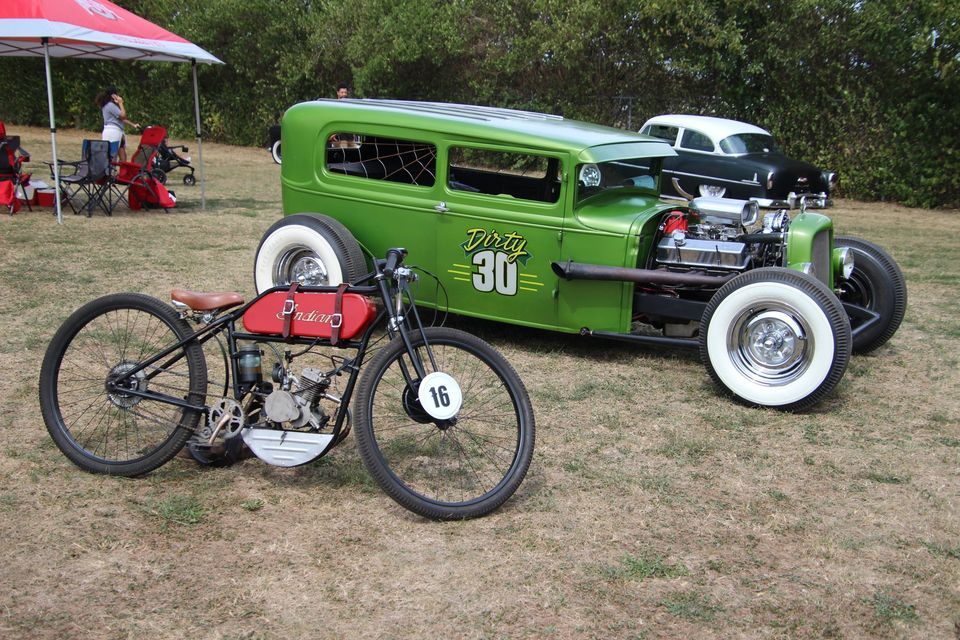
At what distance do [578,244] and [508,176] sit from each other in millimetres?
1261

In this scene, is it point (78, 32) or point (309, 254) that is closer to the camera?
point (309, 254)

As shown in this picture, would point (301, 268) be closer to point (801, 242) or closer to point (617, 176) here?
point (617, 176)

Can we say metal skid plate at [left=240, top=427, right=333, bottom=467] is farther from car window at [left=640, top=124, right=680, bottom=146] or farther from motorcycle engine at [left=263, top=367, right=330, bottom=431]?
car window at [left=640, top=124, right=680, bottom=146]

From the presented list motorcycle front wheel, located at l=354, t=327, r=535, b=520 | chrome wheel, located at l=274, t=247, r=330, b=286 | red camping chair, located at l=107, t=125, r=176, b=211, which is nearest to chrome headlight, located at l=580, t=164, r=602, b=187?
chrome wheel, located at l=274, t=247, r=330, b=286

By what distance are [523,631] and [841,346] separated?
9.25 ft

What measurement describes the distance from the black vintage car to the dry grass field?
8.56 metres

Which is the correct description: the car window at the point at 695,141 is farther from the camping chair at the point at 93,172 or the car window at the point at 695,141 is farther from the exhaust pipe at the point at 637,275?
the exhaust pipe at the point at 637,275

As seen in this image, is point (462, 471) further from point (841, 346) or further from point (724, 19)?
point (724, 19)

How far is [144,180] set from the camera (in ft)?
39.7

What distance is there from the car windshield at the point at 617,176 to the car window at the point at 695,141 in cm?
842

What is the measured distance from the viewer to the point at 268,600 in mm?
3168

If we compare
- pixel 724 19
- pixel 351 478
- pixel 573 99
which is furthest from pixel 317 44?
pixel 351 478

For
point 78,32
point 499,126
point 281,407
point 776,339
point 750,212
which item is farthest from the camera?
point 78,32

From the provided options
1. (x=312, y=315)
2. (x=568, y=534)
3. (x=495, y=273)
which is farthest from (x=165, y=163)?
(x=568, y=534)
